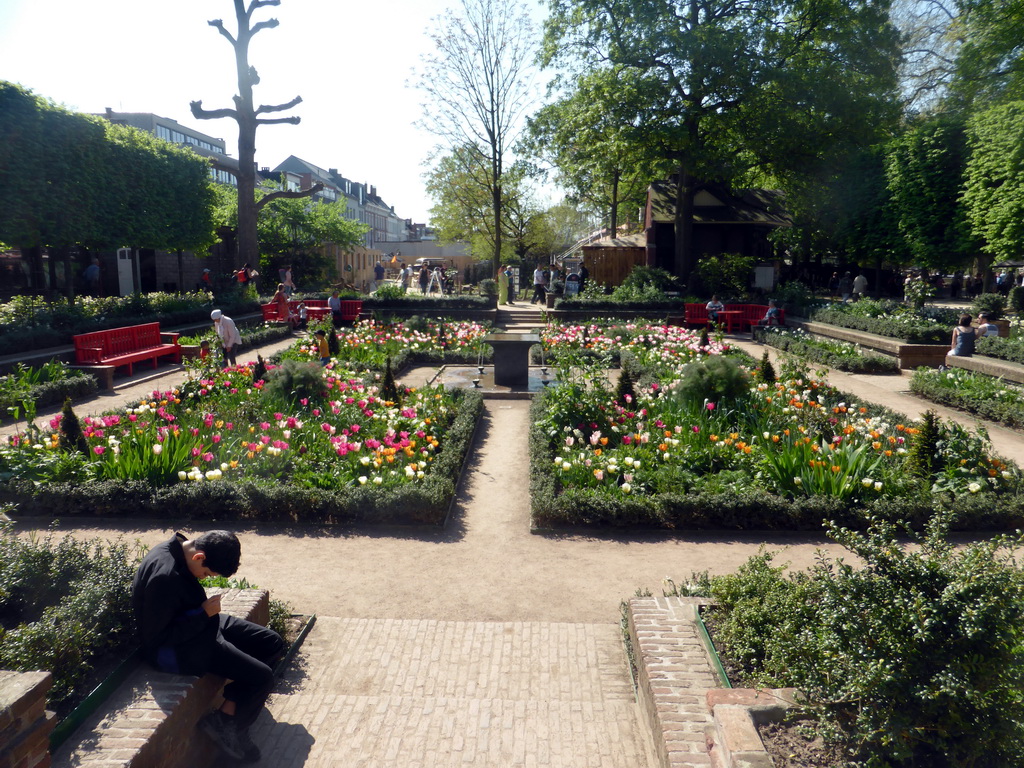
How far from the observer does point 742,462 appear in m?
7.48

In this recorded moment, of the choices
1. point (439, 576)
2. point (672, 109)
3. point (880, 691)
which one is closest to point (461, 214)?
point (672, 109)

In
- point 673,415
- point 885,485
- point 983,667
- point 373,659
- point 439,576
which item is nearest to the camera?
point 983,667

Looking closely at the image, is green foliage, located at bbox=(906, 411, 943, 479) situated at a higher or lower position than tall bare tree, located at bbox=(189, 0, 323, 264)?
lower

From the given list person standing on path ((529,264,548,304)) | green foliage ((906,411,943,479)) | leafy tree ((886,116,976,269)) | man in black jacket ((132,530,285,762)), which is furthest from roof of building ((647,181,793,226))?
man in black jacket ((132,530,285,762))

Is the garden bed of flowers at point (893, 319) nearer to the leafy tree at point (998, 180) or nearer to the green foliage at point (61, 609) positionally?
the leafy tree at point (998, 180)

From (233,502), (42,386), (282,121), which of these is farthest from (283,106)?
(233,502)

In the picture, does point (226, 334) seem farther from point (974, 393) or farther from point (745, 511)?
point (974, 393)

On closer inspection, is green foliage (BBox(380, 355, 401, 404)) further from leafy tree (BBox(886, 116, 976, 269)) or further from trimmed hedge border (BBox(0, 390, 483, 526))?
leafy tree (BBox(886, 116, 976, 269))

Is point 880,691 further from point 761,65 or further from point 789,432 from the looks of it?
point 761,65

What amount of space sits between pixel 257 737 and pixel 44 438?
546 centimetres

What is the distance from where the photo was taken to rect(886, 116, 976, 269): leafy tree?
23.1 meters

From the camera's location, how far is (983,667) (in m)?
2.69

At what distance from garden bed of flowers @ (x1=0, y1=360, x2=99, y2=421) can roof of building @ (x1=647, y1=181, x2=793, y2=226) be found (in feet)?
77.3

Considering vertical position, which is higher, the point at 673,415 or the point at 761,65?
the point at 761,65
